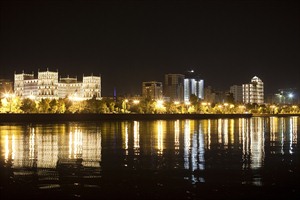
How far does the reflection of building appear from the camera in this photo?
138375mm

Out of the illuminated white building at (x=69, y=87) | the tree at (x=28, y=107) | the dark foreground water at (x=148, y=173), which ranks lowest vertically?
the dark foreground water at (x=148, y=173)

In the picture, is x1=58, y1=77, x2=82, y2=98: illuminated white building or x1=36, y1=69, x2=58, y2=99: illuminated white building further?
x1=58, y1=77, x2=82, y2=98: illuminated white building

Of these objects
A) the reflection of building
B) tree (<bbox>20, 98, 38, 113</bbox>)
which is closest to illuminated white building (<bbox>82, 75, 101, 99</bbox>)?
the reflection of building

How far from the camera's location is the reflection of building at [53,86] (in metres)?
138

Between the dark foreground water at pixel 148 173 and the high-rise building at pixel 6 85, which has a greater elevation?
the high-rise building at pixel 6 85

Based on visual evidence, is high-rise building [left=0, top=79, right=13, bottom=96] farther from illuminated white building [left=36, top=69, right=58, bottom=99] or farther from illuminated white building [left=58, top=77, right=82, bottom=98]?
illuminated white building [left=58, top=77, right=82, bottom=98]

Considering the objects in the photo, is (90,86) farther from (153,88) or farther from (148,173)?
(148,173)

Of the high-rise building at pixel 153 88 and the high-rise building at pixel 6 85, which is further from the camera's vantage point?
the high-rise building at pixel 153 88

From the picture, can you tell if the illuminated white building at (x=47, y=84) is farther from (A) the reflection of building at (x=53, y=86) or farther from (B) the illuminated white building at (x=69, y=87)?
(B) the illuminated white building at (x=69, y=87)

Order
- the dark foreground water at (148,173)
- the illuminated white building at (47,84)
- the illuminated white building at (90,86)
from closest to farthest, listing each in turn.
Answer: the dark foreground water at (148,173), the illuminated white building at (47,84), the illuminated white building at (90,86)

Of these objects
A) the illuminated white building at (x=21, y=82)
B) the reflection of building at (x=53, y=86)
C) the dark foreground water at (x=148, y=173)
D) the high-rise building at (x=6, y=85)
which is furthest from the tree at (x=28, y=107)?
the high-rise building at (x=6, y=85)

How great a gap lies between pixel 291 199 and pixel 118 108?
80777mm

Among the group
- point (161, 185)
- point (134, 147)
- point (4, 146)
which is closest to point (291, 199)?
point (161, 185)

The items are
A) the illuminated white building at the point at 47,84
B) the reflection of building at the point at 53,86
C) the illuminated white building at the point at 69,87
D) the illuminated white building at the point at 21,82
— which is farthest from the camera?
the illuminated white building at the point at 21,82
